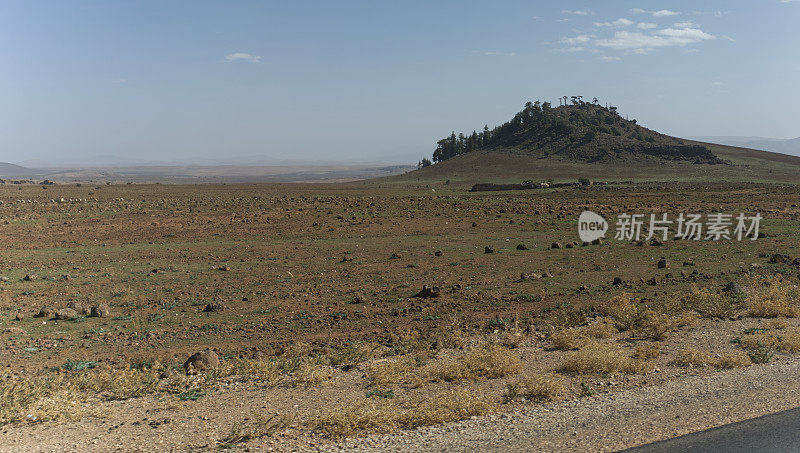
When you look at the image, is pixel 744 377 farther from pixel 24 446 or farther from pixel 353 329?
pixel 24 446

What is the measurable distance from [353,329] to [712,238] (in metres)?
20.7

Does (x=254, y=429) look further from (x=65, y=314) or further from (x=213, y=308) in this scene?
(x=65, y=314)

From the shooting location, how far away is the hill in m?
83.1

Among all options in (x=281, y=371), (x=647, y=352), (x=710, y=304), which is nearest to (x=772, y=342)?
(x=710, y=304)

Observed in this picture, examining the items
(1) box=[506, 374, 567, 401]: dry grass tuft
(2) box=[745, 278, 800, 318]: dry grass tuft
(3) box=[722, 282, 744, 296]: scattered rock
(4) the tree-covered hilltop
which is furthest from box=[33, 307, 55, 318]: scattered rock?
(4) the tree-covered hilltop

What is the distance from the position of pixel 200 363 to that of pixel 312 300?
568 centimetres

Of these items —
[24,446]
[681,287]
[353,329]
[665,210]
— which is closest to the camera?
[24,446]

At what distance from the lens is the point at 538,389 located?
8.94 metres

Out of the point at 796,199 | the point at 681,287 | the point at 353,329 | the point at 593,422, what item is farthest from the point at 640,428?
the point at 796,199

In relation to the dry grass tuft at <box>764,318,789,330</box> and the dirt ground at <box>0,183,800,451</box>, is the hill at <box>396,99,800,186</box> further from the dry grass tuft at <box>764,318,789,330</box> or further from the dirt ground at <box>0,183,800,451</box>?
the dry grass tuft at <box>764,318,789,330</box>

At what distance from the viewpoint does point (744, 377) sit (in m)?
9.46

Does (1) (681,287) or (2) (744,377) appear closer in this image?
(2) (744,377)

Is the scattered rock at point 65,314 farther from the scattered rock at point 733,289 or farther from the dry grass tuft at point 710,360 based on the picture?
the scattered rock at point 733,289

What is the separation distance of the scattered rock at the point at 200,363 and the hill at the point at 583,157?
69439mm
